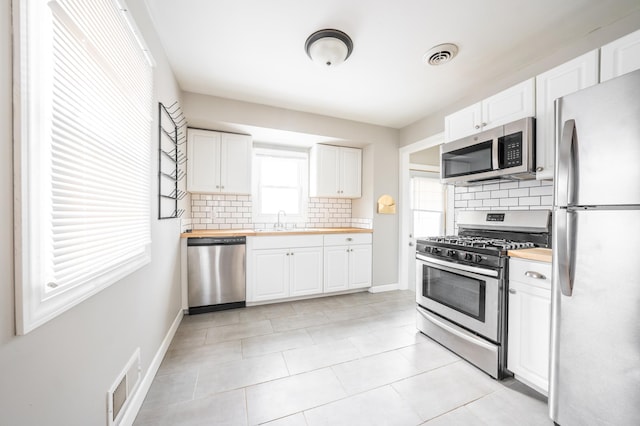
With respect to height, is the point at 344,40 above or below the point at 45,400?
above

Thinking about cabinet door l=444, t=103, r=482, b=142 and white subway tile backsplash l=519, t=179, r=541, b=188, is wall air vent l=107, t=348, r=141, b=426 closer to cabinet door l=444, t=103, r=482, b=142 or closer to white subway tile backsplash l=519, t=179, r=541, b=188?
cabinet door l=444, t=103, r=482, b=142

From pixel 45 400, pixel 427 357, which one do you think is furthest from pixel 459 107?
pixel 45 400

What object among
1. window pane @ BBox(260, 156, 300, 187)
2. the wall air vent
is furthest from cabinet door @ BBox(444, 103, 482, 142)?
the wall air vent

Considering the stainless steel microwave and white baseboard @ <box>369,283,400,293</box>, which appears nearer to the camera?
the stainless steel microwave

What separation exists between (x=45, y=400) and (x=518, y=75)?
3625 mm

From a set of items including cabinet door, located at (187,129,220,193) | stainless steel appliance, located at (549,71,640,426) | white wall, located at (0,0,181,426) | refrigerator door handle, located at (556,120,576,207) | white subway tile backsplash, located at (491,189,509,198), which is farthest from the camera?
cabinet door, located at (187,129,220,193)

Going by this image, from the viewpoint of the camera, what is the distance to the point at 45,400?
76 cm

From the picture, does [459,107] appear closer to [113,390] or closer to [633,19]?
[633,19]

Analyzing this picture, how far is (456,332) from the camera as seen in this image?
1959 mm

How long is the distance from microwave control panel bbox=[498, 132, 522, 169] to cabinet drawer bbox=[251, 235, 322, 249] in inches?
84.3

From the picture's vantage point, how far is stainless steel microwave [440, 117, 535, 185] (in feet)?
5.97

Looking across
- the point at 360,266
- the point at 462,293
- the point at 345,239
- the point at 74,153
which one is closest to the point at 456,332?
the point at 462,293

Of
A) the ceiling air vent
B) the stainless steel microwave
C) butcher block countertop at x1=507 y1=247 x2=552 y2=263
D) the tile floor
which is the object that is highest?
the ceiling air vent

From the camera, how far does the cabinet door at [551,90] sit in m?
1.54
